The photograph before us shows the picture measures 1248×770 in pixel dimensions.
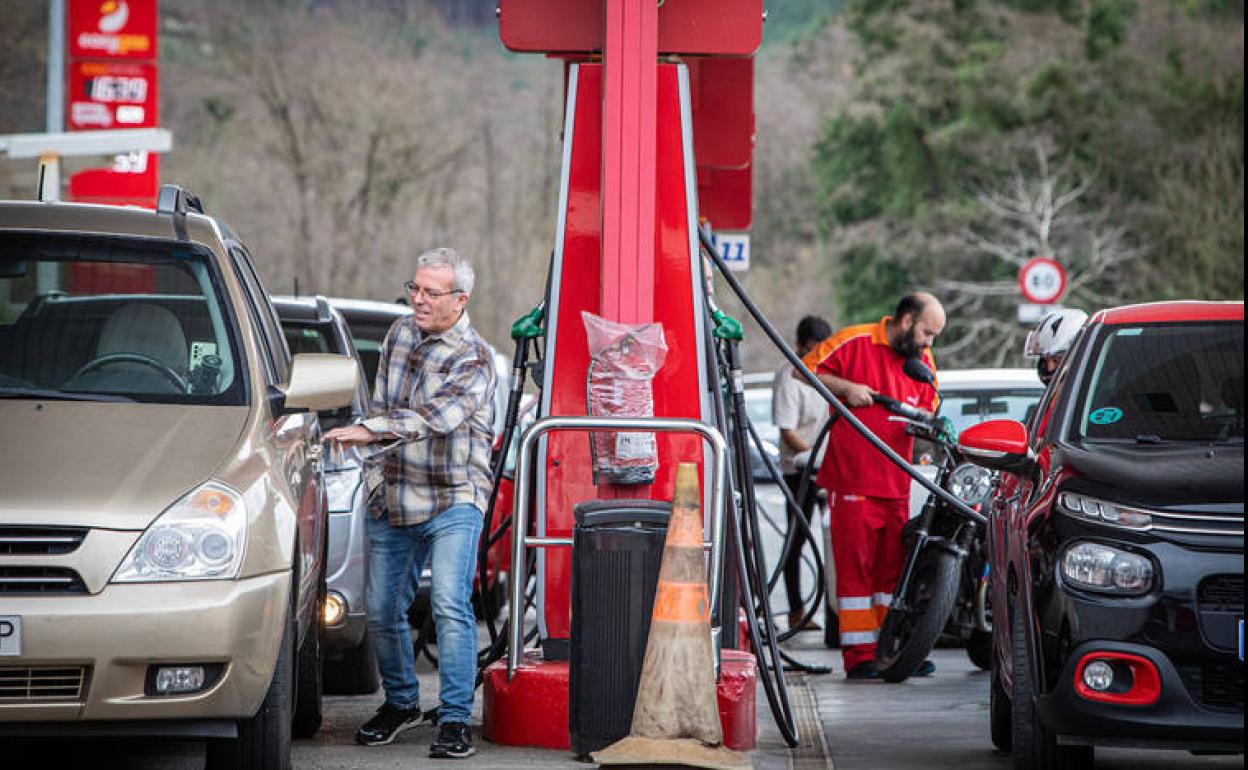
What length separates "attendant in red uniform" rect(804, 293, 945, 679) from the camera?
1102 cm

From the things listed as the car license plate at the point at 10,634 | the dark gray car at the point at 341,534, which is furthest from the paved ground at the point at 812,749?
the car license plate at the point at 10,634

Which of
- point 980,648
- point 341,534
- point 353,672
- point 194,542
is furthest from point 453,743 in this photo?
point 980,648

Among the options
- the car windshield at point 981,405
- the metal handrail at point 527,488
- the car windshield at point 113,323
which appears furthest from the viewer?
the car windshield at point 981,405

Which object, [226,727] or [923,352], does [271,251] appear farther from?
[226,727]

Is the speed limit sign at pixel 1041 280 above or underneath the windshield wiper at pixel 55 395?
above

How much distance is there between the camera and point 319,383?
713 centimetres

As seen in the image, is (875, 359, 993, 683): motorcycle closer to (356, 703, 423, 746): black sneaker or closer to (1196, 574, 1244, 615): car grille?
(356, 703, 423, 746): black sneaker

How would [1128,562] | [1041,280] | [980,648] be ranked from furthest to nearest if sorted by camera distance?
1. [1041,280]
2. [980,648]
3. [1128,562]

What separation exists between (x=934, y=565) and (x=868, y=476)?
940 mm

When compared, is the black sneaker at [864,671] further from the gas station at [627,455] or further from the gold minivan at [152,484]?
the gold minivan at [152,484]

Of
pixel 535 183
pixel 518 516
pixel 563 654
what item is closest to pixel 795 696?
pixel 563 654

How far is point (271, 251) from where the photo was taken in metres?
52.2

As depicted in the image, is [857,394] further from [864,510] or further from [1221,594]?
[1221,594]

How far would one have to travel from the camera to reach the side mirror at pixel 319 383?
23.3ft
